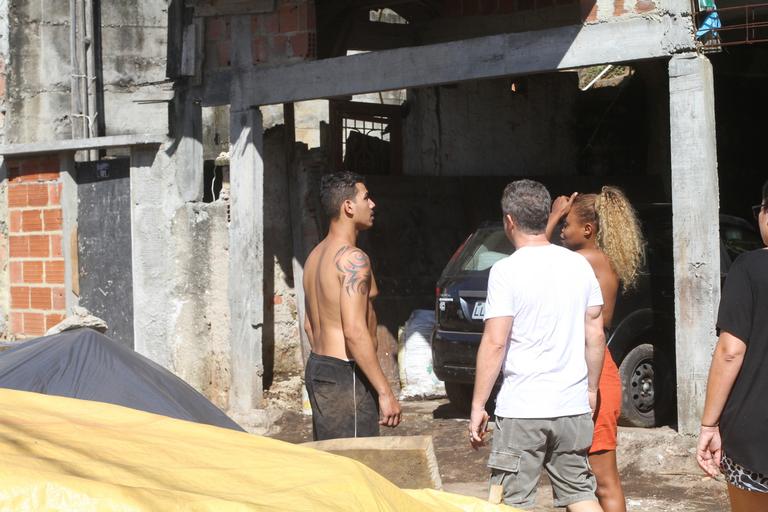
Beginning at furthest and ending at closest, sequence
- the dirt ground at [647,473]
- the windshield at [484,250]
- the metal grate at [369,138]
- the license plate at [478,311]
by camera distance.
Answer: the metal grate at [369,138], the windshield at [484,250], the license plate at [478,311], the dirt ground at [647,473]

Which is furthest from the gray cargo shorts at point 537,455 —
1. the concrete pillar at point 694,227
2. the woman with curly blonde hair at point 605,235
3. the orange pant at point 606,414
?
the concrete pillar at point 694,227

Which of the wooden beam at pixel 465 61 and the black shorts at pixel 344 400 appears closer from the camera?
the black shorts at pixel 344 400

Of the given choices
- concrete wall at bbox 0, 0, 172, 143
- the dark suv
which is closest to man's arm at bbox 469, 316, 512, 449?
the dark suv

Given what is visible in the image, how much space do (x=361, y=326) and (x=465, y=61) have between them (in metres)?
3.42

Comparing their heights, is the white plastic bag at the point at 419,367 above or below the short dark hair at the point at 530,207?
below

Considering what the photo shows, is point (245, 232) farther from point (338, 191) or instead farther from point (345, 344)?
point (345, 344)

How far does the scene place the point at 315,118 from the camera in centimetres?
1653

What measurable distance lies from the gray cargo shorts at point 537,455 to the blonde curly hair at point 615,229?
44.3 inches

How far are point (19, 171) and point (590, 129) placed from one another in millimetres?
7267

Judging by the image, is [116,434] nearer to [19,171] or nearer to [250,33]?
[250,33]

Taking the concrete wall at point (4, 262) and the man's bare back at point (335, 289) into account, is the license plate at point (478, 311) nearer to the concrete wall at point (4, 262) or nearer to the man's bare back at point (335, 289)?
the man's bare back at point (335, 289)

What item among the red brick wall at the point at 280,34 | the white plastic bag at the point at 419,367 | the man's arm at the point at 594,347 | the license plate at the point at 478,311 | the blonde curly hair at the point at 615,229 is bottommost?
the white plastic bag at the point at 419,367

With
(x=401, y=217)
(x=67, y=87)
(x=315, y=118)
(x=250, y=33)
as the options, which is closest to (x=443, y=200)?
(x=401, y=217)

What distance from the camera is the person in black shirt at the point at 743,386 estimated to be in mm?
4055
